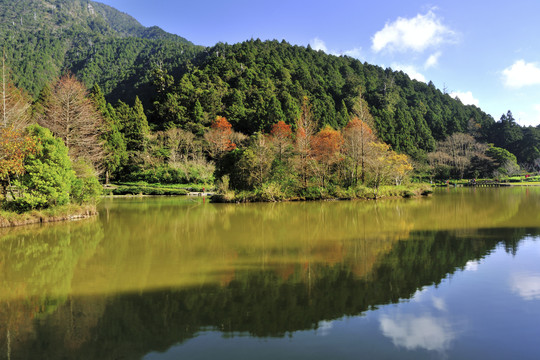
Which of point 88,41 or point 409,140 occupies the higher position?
point 88,41

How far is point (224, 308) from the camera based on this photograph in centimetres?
499

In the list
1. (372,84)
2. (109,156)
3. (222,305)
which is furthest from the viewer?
(372,84)

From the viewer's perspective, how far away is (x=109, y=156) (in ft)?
121

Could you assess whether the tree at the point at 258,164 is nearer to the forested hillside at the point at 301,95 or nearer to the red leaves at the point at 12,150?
the red leaves at the point at 12,150

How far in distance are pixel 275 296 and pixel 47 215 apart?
13.3 m

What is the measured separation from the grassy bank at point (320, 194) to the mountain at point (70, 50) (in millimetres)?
53026

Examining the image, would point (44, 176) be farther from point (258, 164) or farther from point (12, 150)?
point (258, 164)

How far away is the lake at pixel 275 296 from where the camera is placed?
3.96 metres

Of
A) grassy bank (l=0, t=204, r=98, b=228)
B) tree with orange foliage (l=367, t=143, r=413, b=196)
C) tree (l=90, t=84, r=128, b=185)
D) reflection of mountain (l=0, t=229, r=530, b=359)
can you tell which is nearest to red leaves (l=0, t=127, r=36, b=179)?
grassy bank (l=0, t=204, r=98, b=228)

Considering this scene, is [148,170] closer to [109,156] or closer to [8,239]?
[109,156]

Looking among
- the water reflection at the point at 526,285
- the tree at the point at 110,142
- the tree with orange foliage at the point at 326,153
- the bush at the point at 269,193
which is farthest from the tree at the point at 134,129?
the water reflection at the point at 526,285

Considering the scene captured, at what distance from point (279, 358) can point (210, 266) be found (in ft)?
12.7

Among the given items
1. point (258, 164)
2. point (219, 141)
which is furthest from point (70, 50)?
point (258, 164)

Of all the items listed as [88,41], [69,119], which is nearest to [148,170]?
[69,119]
